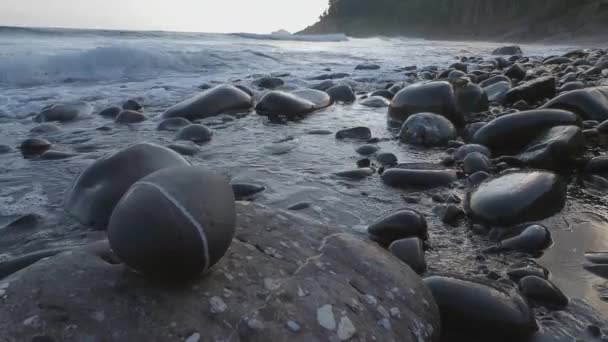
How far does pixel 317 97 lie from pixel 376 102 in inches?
29.7

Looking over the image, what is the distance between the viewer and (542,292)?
1668 mm

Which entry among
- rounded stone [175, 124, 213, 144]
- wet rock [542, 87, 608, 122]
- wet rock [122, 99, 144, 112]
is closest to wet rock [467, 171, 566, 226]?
wet rock [542, 87, 608, 122]

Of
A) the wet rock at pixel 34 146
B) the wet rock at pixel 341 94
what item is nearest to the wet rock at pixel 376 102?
the wet rock at pixel 341 94

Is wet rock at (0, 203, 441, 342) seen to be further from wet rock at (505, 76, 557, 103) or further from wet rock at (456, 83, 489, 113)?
wet rock at (505, 76, 557, 103)

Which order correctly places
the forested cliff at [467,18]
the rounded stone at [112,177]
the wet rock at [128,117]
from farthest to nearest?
the forested cliff at [467,18] < the wet rock at [128,117] < the rounded stone at [112,177]

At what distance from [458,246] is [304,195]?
3.28ft

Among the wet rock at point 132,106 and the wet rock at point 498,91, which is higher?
the wet rock at point 498,91

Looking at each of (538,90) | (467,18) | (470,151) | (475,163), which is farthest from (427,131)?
(467,18)

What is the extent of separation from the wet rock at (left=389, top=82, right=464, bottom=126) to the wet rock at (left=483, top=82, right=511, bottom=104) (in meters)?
1.17

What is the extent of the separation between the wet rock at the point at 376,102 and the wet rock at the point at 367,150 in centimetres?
215

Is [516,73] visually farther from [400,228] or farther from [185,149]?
[400,228]

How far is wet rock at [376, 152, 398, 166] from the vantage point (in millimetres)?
3312

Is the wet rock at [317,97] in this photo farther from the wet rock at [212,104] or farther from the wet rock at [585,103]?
the wet rock at [585,103]

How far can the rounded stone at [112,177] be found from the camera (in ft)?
7.38
